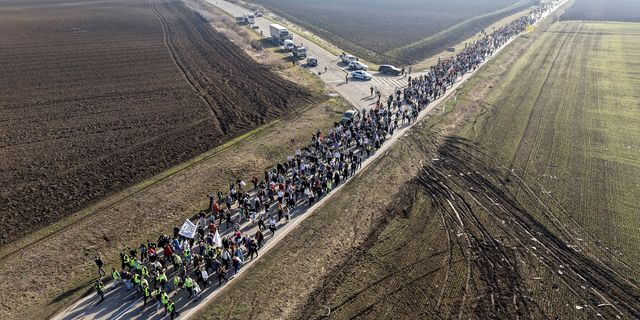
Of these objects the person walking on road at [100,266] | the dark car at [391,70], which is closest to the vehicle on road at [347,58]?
the dark car at [391,70]

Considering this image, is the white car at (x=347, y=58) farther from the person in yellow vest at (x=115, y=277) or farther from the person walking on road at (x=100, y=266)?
the person in yellow vest at (x=115, y=277)

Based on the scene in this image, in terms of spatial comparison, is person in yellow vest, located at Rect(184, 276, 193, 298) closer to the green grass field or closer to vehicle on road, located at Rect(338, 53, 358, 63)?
the green grass field

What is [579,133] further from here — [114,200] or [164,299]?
[114,200]

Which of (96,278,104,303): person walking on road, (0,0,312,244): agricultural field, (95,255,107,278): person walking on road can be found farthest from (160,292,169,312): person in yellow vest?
(0,0,312,244): agricultural field

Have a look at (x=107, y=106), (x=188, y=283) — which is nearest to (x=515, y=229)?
(x=188, y=283)

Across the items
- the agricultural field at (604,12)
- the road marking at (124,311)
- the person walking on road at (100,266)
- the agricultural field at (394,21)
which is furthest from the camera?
the agricultural field at (604,12)
